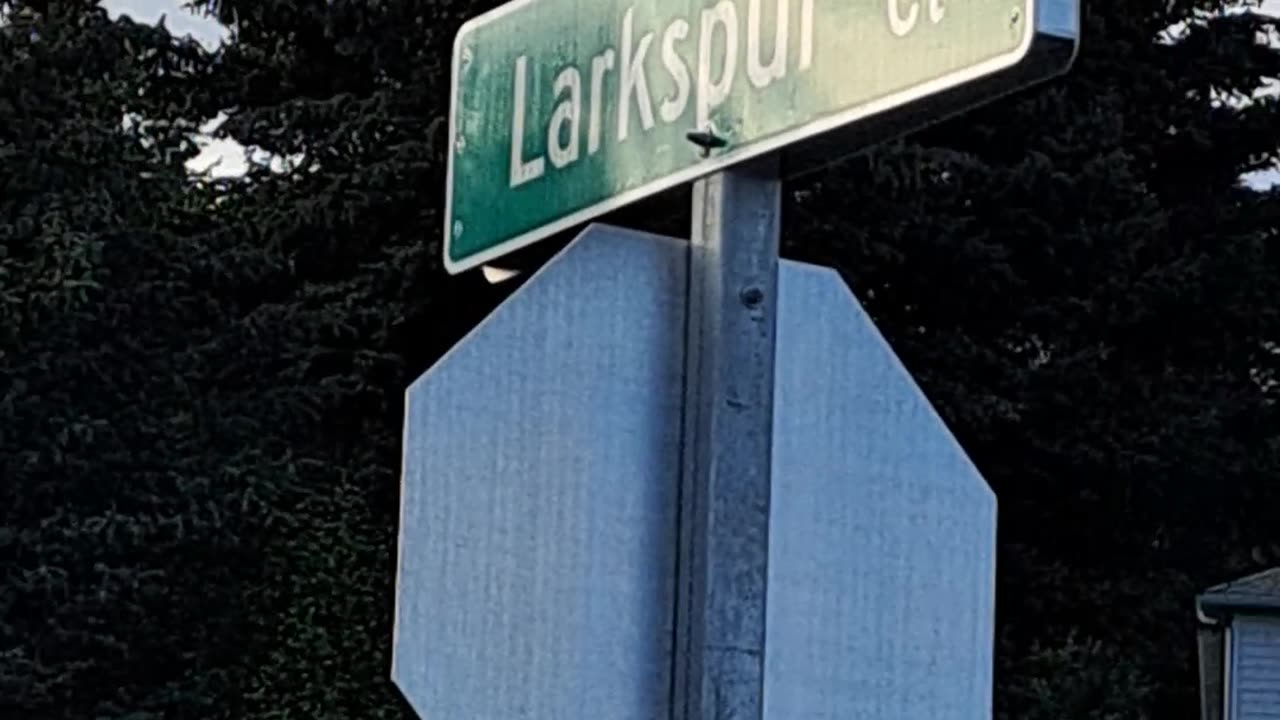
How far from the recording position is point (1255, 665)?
16.7 metres

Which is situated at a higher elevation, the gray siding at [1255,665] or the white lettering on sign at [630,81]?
the gray siding at [1255,665]

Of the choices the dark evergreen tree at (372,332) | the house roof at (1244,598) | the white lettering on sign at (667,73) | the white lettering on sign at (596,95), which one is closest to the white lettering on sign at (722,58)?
the white lettering on sign at (667,73)

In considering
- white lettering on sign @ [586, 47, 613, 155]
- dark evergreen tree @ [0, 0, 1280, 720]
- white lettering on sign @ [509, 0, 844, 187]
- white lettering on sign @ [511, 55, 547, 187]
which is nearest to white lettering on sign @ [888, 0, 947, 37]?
white lettering on sign @ [509, 0, 844, 187]

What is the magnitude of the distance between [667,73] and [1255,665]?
15861 millimetres

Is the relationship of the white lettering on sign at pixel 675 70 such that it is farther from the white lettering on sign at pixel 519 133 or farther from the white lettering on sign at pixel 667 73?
the white lettering on sign at pixel 519 133

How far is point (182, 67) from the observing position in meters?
16.3

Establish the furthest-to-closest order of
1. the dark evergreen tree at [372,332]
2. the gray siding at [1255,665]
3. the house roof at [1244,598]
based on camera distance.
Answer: the gray siding at [1255,665] → the house roof at [1244,598] → the dark evergreen tree at [372,332]

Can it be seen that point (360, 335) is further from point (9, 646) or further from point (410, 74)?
point (9, 646)

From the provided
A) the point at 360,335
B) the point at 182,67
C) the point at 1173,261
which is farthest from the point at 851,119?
the point at 1173,261

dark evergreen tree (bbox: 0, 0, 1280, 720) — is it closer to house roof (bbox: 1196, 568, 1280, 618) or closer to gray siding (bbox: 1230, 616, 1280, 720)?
gray siding (bbox: 1230, 616, 1280, 720)

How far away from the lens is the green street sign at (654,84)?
5.06 ft

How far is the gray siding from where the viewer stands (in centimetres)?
1662

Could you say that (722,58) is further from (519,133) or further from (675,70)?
(519,133)

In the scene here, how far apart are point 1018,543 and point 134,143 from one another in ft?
27.7
